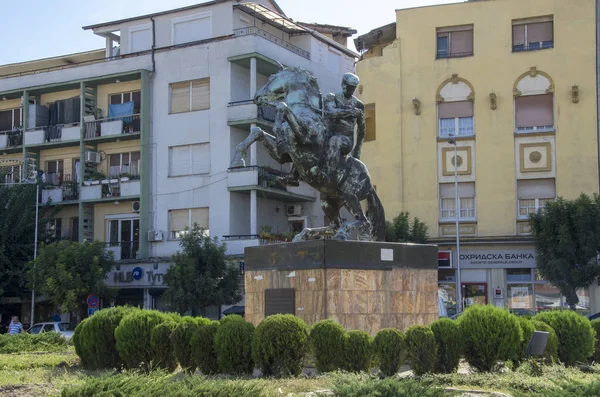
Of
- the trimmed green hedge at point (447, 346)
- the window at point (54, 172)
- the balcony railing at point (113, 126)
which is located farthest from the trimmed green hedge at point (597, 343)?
the window at point (54, 172)

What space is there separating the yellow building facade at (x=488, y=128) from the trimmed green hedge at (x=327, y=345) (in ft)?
93.3

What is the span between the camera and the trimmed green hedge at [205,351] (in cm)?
1351

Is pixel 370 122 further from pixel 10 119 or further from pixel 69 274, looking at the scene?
pixel 10 119

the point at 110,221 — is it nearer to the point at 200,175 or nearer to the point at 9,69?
the point at 200,175

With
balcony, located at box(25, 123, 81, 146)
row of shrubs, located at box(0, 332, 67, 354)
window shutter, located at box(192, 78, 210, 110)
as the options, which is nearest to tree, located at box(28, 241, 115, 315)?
balcony, located at box(25, 123, 81, 146)

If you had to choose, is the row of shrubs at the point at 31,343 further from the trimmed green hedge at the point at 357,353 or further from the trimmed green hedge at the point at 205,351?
the trimmed green hedge at the point at 357,353

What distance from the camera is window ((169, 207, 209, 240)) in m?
43.0

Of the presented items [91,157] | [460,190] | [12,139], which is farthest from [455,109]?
[12,139]

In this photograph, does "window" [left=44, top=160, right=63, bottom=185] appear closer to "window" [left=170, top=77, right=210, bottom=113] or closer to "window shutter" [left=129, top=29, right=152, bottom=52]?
"window shutter" [left=129, top=29, right=152, bottom=52]

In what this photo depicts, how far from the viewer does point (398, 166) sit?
43.1 m

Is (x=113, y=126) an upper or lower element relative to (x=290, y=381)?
upper

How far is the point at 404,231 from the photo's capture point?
39719mm

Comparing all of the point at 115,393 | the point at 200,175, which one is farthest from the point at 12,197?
the point at 115,393

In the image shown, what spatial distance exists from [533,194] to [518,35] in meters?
7.22
